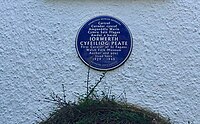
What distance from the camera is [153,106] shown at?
3.88 m

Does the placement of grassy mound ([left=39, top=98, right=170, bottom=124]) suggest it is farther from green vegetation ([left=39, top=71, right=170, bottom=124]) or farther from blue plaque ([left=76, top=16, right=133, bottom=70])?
blue plaque ([left=76, top=16, right=133, bottom=70])

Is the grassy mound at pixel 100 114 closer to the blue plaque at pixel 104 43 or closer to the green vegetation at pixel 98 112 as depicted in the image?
the green vegetation at pixel 98 112

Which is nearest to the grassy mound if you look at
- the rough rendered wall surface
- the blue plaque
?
the rough rendered wall surface

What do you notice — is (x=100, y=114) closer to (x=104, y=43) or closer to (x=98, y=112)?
(x=98, y=112)

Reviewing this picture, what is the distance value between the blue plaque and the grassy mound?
0.37 meters

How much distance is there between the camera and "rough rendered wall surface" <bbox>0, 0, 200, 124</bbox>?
3.88 metres

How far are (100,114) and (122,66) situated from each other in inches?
20.2

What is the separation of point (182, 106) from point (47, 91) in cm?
130

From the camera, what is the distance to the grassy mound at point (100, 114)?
3.71 m

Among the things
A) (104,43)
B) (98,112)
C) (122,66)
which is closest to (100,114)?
(98,112)

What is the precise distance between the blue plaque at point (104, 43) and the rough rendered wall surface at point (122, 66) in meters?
0.05

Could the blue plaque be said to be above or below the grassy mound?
above

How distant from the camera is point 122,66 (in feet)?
12.8

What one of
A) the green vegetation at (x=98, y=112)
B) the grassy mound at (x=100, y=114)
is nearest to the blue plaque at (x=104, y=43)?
the green vegetation at (x=98, y=112)
